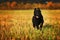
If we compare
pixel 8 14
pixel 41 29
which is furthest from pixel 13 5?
pixel 41 29

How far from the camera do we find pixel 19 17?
5.60 feet

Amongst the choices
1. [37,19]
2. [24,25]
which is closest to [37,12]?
[37,19]

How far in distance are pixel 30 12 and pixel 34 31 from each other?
183mm

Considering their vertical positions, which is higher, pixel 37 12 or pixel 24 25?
pixel 37 12

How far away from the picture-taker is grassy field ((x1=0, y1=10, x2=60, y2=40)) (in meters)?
1.65

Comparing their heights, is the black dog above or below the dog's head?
below

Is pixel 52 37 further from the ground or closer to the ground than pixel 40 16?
closer to the ground

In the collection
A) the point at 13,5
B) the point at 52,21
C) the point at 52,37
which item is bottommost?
the point at 52,37

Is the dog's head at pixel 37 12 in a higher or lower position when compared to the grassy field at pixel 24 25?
higher

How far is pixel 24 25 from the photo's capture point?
1.69 m

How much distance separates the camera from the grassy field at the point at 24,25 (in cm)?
165

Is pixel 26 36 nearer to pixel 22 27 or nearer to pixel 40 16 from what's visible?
pixel 22 27

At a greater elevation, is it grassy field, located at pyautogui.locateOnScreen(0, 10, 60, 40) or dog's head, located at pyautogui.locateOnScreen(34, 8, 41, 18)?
dog's head, located at pyautogui.locateOnScreen(34, 8, 41, 18)

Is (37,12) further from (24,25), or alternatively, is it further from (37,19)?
(24,25)
